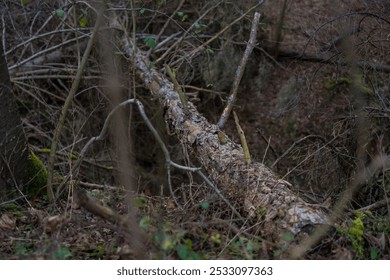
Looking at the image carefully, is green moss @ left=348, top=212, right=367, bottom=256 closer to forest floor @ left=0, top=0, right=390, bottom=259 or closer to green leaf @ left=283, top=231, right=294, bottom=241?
forest floor @ left=0, top=0, right=390, bottom=259

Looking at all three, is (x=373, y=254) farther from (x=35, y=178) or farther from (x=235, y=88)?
(x=35, y=178)

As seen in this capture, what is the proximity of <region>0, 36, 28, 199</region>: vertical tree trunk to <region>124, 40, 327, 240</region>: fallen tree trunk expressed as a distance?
118cm

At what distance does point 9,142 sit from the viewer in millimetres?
4422

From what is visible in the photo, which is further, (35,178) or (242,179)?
(35,178)

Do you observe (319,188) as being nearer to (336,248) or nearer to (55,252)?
(336,248)

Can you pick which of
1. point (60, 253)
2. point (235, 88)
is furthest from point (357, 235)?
point (235, 88)

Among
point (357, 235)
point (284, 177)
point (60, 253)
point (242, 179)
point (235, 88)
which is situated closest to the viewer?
point (60, 253)

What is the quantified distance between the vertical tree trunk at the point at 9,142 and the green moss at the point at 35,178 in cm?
15

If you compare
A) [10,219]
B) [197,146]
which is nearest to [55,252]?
[10,219]

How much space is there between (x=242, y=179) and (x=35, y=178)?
209 centimetres

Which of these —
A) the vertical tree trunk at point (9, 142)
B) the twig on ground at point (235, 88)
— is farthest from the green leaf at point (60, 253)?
the twig on ground at point (235, 88)

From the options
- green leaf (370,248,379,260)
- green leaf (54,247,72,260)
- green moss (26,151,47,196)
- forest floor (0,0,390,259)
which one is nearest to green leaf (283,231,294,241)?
forest floor (0,0,390,259)

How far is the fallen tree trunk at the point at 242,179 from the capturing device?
354cm
